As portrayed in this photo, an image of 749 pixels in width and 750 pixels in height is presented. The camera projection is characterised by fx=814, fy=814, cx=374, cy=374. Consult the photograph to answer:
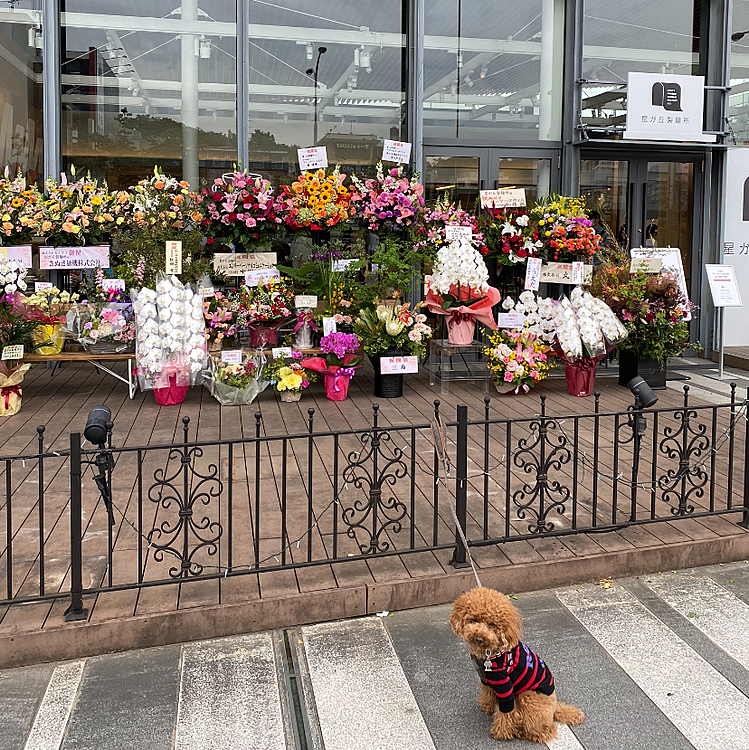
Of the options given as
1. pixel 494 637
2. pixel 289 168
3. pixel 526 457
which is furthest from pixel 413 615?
pixel 289 168

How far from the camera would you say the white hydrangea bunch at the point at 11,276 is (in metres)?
6.21

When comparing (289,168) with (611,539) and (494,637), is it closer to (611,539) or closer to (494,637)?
(611,539)

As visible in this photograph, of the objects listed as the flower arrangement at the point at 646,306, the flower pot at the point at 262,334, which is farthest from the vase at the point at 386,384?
the flower arrangement at the point at 646,306

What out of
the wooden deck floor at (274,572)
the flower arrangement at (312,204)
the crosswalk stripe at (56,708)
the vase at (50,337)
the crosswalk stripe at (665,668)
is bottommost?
the crosswalk stripe at (56,708)

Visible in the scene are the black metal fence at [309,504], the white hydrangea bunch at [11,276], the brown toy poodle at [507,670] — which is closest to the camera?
the brown toy poodle at [507,670]

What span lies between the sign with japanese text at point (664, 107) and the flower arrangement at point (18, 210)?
19.5 feet

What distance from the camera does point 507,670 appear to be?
2559 mm

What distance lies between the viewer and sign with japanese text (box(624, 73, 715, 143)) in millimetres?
8594

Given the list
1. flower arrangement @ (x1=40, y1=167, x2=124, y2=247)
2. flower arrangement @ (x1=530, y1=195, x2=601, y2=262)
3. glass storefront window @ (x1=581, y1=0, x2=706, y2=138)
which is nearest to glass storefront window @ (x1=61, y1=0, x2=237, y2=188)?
flower arrangement @ (x1=40, y1=167, x2=124, y2=247)

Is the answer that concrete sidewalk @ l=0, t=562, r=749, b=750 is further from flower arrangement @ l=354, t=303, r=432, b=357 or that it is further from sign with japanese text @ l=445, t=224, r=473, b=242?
sign with japanese text @ l=445, t=224, r=473, b=242

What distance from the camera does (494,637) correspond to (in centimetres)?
248

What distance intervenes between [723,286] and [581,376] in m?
2.47

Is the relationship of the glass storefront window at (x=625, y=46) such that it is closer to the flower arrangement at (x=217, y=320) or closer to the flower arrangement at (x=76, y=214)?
the flower arrangement at (x=217, y=320)

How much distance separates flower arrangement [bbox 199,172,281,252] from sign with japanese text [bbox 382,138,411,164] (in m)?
1.82
